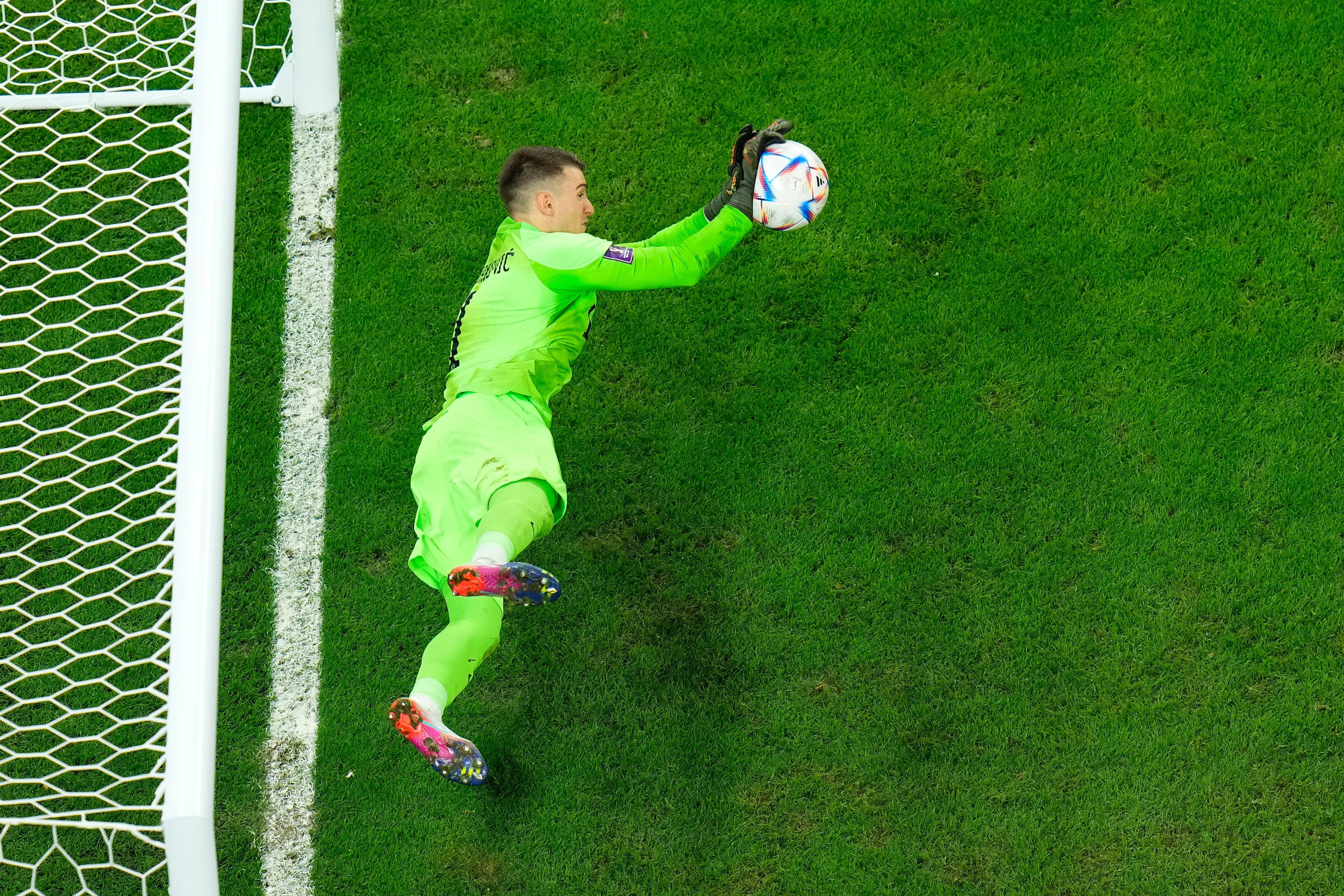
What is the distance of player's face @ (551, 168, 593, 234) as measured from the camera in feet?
13.2

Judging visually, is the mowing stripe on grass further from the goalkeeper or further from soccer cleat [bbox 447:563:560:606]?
soccer cleat [bbox 447:563:560:606]

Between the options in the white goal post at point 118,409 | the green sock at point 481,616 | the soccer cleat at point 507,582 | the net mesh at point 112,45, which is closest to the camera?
the white goal post at point 118,409

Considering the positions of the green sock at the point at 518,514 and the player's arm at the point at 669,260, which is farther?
the player's arm at the point at 669,260

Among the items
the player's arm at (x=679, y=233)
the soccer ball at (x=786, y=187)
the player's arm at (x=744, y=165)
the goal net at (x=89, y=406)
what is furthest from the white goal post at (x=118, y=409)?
the soccer ball at (x=786, y=187)

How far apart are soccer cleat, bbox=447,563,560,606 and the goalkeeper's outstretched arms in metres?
0.94

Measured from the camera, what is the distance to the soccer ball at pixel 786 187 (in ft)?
12.3

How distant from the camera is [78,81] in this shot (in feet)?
18.0

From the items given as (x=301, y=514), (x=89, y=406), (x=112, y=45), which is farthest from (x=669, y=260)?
(x=112, y=45)

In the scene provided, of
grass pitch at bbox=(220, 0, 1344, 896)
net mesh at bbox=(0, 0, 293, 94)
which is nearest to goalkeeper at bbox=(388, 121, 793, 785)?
grass pitch at bbox=(220, 0, 1344, 896)

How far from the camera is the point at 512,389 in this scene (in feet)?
13.0

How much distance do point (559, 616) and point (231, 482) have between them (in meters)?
1.44

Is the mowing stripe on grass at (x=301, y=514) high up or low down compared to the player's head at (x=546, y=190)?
down

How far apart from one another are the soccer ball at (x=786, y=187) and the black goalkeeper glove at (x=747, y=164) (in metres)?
0.02

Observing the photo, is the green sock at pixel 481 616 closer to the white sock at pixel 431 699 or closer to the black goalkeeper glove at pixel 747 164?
the white sock at pixel 431 699
